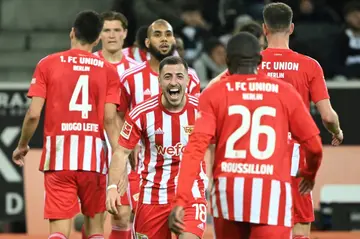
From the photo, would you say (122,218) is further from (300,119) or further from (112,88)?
(300,119)

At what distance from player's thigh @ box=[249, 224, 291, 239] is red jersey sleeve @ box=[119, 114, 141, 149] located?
1.86 m

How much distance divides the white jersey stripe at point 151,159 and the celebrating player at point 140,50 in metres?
2.81

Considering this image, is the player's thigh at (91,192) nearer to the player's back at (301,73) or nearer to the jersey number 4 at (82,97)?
the jersey number 4 at (82,97)

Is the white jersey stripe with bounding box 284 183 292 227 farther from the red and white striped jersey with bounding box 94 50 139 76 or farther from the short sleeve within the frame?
the red and white striped jersey with bounding box 94 50 139 76

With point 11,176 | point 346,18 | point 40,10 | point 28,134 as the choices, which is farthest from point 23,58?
point 28,134

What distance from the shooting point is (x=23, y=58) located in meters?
16.0

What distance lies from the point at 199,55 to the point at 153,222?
623 cm

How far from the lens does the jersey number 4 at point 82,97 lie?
362 inches

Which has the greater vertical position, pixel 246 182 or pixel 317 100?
pixel 317 100

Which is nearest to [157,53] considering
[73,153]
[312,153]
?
[73,153]

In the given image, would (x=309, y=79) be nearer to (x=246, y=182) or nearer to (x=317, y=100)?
(x=317, y=100)

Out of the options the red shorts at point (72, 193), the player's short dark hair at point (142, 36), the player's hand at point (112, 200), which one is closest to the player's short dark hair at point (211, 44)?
the player's short dark hair at point (142, 36)

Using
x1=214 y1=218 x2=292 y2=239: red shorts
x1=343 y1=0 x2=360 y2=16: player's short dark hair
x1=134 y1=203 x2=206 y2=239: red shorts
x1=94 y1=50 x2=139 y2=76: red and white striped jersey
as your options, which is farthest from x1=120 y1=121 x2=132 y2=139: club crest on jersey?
x1=343 y1=0 x2=360 y2=16: player's short dark hair

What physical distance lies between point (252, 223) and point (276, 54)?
2.25 m
